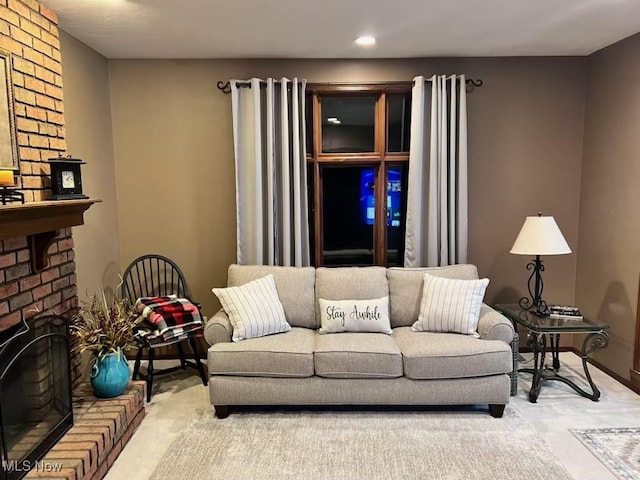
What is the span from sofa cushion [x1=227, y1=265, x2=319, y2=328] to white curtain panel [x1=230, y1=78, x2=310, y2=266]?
28 cm

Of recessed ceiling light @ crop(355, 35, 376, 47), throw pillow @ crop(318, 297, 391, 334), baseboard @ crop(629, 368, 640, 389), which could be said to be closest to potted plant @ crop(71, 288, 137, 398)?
throw pillow @ crop(318, 297, 391, 334)

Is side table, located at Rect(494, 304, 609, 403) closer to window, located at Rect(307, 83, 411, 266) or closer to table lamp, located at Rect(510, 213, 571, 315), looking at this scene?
table lamp, located at Rect(510, 213, 571, 315)

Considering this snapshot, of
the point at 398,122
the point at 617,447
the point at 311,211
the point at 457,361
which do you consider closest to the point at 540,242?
the point at 457,361

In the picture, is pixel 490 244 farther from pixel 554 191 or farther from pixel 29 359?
pixel 29 359

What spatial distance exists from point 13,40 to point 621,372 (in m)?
4.56

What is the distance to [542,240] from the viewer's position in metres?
3.47

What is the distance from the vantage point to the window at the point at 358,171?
4062 millimetres

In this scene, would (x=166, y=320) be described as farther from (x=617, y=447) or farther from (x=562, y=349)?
(x=562, y=349)

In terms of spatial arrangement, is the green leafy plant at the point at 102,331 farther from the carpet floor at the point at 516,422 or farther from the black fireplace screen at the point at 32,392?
the carpet floor at the point at 516,422

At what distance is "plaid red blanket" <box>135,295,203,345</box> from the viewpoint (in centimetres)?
332

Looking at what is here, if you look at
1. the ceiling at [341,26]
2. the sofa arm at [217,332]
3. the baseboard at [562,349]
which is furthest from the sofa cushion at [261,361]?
the baseboard at [562,349]

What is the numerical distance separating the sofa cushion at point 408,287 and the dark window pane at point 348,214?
0.59m

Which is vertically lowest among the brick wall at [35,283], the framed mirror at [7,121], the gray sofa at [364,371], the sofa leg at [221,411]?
the sofa leg at [221,411]

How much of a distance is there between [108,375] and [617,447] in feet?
9.87
